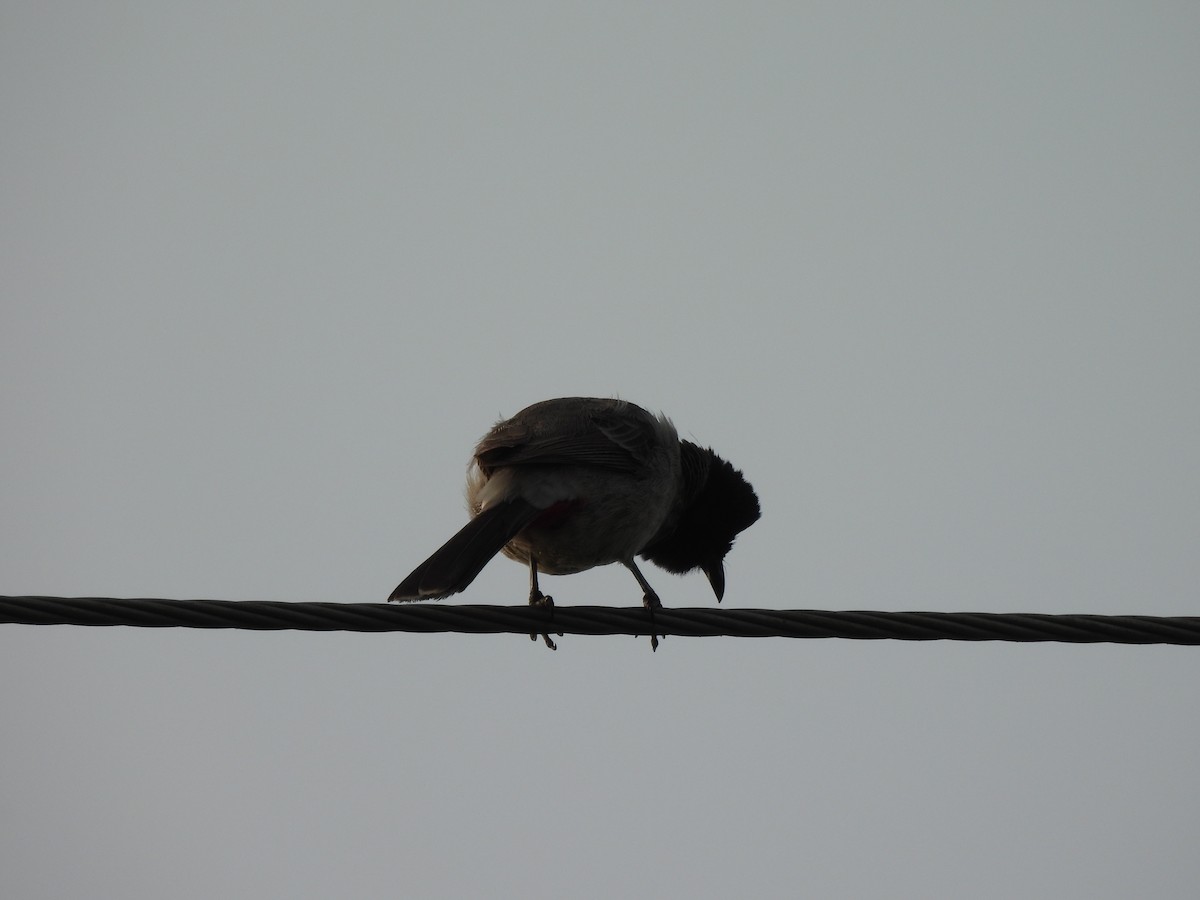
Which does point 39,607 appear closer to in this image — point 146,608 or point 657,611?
point 146,608

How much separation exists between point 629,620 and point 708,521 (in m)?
3.24

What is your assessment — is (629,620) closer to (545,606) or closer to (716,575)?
(545,606)

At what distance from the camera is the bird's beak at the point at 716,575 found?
7320 mm

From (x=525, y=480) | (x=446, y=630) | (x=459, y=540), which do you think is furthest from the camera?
(x=525, y=480)

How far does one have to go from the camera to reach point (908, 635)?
12.1 ft

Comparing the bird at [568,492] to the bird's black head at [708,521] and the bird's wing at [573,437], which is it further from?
the bird's black head at [708,521]

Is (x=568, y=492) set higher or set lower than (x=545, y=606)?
higher

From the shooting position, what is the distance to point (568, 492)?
5.45 m

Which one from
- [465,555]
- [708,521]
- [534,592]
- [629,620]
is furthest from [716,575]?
[629,620]

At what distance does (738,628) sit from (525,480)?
1811mm

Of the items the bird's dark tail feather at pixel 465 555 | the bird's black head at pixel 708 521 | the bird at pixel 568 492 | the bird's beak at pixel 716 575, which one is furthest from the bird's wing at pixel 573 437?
the bird's beak at pixel 716 575

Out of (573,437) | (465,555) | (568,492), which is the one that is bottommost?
(465,555)

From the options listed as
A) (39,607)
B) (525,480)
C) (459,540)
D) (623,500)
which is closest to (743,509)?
(623,500)

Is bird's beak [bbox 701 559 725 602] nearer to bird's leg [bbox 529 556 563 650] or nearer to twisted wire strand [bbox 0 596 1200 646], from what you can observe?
bird's leg [bbox 529 556 563 650]
